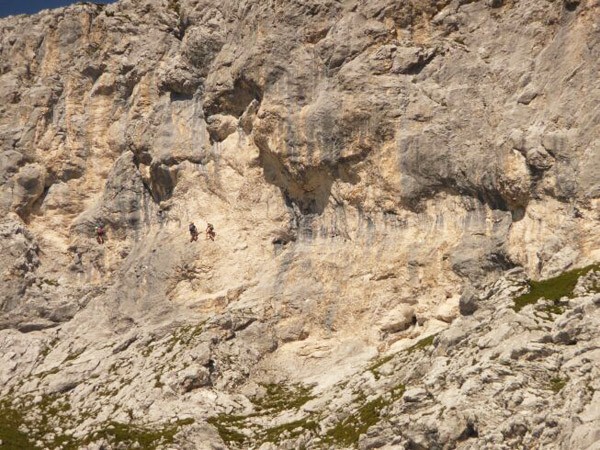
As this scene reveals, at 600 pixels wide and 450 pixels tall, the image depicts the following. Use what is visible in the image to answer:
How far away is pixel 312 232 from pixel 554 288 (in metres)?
17.0

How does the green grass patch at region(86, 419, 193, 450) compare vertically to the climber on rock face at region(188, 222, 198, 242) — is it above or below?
below

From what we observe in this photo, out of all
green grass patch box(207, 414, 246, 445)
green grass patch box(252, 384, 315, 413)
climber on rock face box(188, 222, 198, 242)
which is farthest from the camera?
climber on rock face box(188, 222, 198, 242)

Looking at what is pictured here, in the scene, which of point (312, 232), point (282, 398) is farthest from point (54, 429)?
point (312, 232)

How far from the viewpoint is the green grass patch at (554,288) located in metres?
39.3

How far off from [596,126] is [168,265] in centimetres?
2585

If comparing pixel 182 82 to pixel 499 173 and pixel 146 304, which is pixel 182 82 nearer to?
pixel 146 304

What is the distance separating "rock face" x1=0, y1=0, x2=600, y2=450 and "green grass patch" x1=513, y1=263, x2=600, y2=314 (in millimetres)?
238

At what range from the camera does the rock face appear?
40.0m

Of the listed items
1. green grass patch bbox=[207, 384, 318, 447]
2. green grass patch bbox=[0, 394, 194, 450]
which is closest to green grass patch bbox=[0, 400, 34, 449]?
green grass patch bbox=[0, 394, 194, 450]

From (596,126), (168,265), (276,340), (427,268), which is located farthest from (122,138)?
(596,126)

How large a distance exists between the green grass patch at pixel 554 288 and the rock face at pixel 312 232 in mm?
238

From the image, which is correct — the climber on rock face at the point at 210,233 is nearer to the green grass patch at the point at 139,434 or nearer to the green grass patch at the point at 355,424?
the green grass patch at the point at 139,434

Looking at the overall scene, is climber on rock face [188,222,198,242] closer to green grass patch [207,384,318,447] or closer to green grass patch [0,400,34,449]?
green grass patch [207,384,318,447]

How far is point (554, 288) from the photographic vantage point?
4041 centimetres
